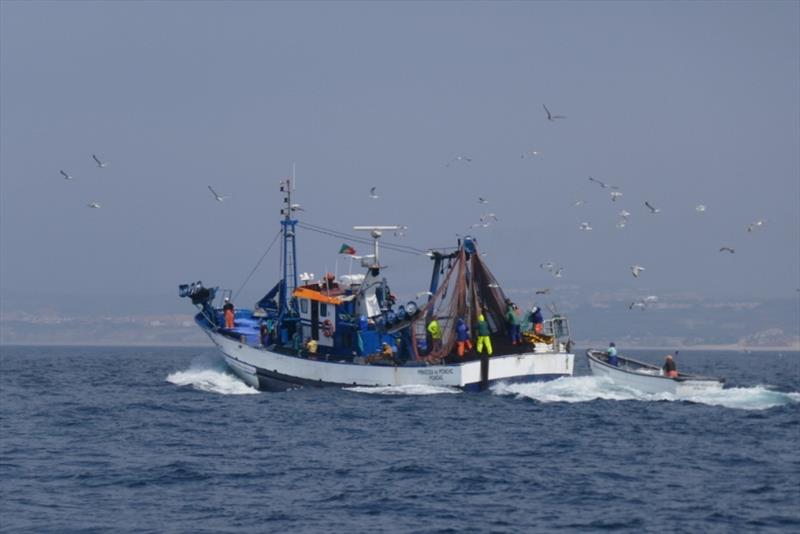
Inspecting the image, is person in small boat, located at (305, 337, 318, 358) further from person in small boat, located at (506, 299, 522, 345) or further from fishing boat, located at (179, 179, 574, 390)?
person in small boat, located at (506, 299, 522, 345)

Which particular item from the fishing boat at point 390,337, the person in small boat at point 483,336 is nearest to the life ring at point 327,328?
the fishing boat at point 390,337

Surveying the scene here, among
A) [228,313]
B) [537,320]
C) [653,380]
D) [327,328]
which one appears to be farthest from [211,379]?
[653,380]

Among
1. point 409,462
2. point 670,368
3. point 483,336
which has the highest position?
point 483,336

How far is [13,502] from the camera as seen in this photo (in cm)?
3338

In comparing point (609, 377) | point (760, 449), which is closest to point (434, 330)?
point (609, 377)

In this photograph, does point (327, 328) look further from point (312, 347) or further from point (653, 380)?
point (653, 380)

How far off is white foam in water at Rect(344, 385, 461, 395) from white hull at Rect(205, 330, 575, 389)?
0.17 m

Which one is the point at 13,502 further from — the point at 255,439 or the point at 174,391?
the point at 174,391

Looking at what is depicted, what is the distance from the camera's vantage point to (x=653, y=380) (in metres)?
55.4

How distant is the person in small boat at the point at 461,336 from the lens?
5638 centimetres

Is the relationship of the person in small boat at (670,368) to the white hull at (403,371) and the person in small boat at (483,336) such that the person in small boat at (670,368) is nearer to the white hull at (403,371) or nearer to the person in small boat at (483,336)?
the white hull at (403,371)

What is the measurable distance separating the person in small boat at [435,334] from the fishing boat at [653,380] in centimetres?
722

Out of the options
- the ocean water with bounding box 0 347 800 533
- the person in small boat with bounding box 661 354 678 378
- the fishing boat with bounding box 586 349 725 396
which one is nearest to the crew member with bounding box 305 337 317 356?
the ocean water with bounding box 0 347 800 533

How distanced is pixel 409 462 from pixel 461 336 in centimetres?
1821
